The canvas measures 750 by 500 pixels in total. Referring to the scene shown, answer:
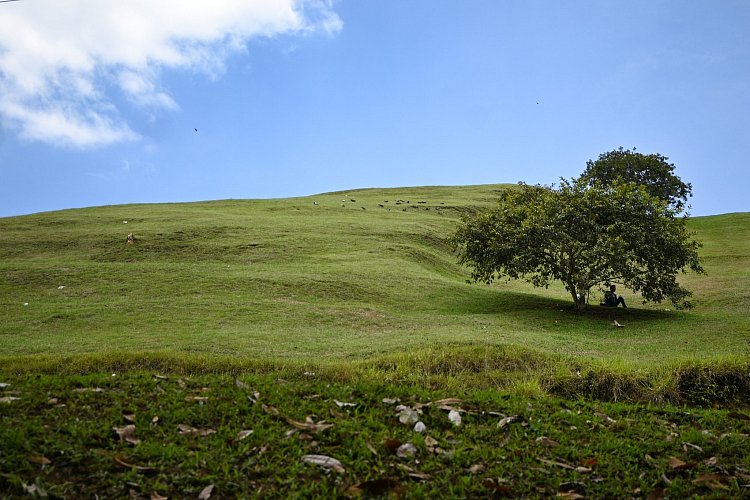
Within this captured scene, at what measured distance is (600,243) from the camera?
2622 centimetres

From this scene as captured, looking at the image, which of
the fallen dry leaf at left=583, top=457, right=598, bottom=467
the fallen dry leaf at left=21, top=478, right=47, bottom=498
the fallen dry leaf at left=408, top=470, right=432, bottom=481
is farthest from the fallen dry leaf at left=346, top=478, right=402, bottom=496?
the fallen dry leaf at left=21, top=478, right=47, bottom=498

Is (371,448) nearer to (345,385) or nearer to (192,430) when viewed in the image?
(192,430)

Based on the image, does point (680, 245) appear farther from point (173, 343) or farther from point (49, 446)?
point (49, 446)

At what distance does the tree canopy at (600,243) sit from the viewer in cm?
2638

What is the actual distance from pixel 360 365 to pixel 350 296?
Answer: 43.6ft

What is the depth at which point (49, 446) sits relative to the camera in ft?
22.0

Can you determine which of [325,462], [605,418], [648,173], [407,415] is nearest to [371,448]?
[325,462]

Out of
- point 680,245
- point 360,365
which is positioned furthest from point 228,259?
point 680,245

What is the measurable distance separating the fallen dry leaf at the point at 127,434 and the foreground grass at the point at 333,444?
23mm

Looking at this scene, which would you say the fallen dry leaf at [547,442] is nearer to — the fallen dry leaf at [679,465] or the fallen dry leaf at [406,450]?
the fallen dry leaf at [679,465]

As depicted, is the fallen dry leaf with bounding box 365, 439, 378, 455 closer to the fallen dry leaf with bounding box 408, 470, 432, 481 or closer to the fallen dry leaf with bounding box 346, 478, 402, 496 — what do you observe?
the fallen dry leaf with bounding box 408, 470, 432, 481

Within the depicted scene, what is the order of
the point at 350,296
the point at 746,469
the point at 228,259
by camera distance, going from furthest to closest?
the point at 228,259 → the point at 350,296 → the point at 746,469

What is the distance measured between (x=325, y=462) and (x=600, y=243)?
2265 cm

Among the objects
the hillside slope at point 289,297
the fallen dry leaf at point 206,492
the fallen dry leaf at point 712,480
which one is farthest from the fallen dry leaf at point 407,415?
the hillside slope at point 289,297
